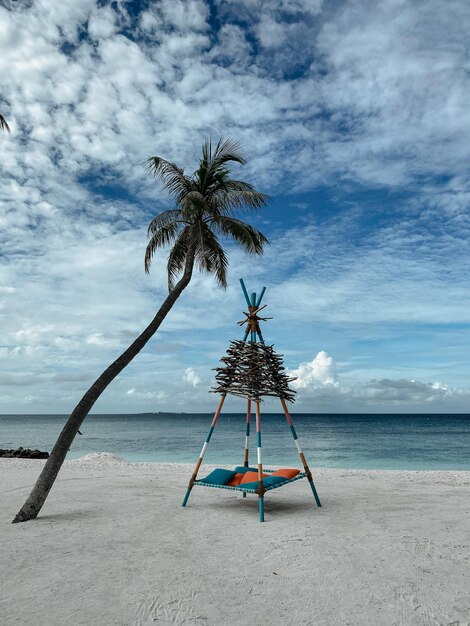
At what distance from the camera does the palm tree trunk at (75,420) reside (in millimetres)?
7504

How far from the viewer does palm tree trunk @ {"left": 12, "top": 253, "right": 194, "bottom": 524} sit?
7.50 meters

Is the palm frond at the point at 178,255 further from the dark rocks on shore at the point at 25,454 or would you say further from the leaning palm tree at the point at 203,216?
the dark rocks on shore at the point at 25,454

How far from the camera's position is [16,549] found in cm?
595

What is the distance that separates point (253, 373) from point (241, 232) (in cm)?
368

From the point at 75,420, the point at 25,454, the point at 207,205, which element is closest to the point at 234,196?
the point at 207,205

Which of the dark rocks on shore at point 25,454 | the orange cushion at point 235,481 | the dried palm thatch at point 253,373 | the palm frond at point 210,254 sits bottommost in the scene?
the orange cushion at point 235,481

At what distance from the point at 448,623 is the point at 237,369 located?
16.7ft

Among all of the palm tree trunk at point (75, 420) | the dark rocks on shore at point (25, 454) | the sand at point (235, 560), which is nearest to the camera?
the sand at point (235, 560)

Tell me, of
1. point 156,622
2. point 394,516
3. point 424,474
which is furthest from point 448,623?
point 424,474

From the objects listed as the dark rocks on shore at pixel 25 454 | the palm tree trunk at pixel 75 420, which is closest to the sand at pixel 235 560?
the palm tree trunk at pixel 75 420

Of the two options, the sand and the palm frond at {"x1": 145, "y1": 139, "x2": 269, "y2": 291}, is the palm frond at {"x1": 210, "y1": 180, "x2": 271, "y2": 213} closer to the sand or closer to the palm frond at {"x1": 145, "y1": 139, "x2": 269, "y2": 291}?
the palm frond at {"x1": 145, "y1": 139, "x2": 269, "y2": 291}

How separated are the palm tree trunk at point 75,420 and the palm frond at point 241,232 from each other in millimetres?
2178

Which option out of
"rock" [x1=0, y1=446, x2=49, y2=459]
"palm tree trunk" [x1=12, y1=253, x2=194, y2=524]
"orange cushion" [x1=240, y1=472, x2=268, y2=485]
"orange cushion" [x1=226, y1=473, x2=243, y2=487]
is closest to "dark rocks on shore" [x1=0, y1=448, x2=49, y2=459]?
"rock" [x1=0, y1=446, x2=49, y2=459]

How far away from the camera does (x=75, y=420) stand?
7.72m
